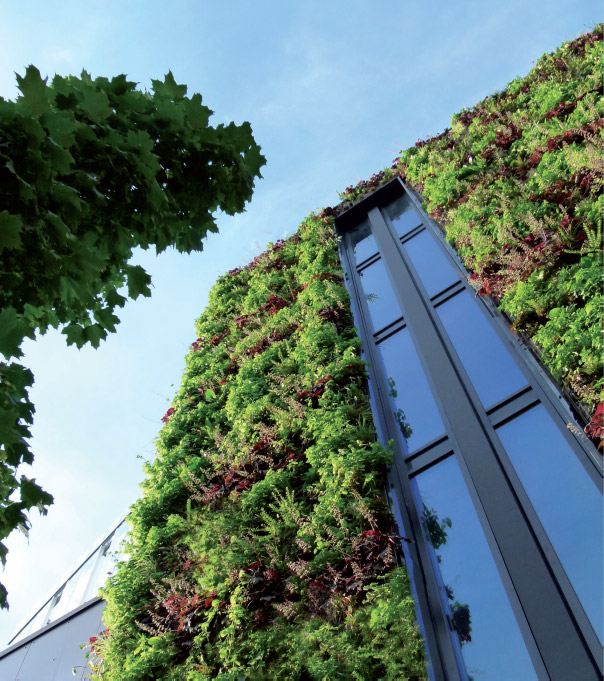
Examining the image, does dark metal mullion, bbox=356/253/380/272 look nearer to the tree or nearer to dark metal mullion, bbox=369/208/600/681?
dark metal mullion, bbox=369/208/600/681

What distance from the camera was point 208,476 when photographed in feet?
20.0

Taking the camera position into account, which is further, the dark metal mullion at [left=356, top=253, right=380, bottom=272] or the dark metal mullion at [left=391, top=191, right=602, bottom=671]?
the dark metal mullion at [left=356, top=253, right=380, bottom=272]

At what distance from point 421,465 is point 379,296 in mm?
3118

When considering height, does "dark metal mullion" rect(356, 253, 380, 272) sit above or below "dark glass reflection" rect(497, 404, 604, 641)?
above

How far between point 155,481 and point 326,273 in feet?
12.6

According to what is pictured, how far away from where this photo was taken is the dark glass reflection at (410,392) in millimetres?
4984

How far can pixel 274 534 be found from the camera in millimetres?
4738

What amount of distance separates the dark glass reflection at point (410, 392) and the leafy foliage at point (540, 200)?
3.47 feet

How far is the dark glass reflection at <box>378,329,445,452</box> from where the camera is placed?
4.98 meters

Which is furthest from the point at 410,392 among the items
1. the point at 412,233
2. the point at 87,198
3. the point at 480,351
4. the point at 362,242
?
the point at 362,242

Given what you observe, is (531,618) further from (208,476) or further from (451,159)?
(451,159)

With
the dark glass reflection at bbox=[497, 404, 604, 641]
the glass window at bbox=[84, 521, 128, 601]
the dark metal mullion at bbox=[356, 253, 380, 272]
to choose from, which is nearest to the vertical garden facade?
the dark glass reflection at bbox=[497, 404, 604, 641]

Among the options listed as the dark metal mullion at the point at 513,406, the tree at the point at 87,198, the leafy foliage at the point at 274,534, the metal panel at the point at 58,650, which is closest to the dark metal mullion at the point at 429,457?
the leafy foliage at the point at 274,534

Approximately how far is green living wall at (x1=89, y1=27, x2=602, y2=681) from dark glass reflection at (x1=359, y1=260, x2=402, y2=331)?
41 cm
